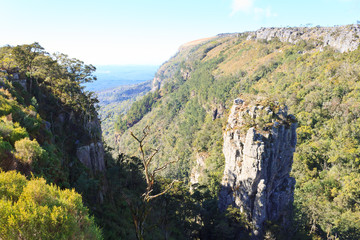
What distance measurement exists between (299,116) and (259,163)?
47.1 metres

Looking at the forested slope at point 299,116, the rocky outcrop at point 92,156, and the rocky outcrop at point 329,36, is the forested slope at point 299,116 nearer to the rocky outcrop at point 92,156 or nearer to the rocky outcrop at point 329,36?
the rocky outcrop at point 329,36

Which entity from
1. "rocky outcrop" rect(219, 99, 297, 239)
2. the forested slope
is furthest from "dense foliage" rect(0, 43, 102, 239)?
"rocky outcrop" rect(219, 99, 297, 239)

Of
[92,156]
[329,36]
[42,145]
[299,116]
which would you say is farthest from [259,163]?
[329,36]

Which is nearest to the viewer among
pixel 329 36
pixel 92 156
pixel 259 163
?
pixel 92 156

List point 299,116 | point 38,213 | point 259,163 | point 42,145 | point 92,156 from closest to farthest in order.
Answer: point 38,213
point 42,145
point 92,156
point 259,163
point 299,116

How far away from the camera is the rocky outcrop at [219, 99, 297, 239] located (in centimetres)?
2780

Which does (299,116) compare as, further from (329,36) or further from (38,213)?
(38,213)

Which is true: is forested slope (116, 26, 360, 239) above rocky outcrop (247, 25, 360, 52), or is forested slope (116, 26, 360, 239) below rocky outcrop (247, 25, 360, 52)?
below

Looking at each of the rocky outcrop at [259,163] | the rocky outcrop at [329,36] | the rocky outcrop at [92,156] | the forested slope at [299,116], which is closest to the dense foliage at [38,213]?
the forested slope at [299,116]

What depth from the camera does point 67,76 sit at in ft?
94.0

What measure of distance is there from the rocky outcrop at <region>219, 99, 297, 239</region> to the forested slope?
406 centimetres

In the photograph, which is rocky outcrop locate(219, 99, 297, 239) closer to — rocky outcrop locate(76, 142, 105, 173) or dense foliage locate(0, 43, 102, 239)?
rocky outcrop locate(76, 142, 105, 173)

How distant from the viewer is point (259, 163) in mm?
27375

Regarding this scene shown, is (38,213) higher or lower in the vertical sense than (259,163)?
higher
